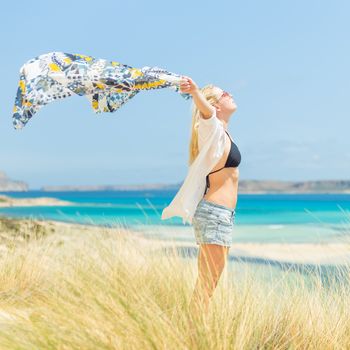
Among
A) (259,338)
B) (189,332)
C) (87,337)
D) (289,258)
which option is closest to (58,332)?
(87,337)

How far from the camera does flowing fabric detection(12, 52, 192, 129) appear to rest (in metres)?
3.93

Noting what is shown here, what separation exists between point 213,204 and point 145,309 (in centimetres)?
97

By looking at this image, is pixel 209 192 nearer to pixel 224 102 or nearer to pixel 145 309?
pixel 224 102

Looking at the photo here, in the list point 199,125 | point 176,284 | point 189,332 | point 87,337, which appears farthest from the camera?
point 176,284

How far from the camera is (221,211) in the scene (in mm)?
3799

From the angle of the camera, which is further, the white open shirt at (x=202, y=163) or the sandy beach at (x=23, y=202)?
the sandy beach at (x=23, y=202)

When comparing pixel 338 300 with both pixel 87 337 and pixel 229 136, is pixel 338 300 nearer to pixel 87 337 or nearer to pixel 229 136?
pixel 229 136

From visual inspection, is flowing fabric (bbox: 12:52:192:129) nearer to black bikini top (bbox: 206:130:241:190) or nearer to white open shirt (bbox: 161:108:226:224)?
white open shirt (bbox: 161:108:226:224)

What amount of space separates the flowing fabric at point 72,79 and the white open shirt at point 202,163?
380 mm

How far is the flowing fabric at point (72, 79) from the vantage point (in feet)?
12.9

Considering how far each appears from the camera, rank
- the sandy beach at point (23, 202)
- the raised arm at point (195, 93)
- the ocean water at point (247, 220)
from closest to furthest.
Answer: the raised arm at point (195, 93)
the ocean water at point (247, 220)
the sandy beach at point (23, 202)

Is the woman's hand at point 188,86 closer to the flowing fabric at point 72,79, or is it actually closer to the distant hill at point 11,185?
the flowing fabric at point 72,79

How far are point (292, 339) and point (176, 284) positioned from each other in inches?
42.3

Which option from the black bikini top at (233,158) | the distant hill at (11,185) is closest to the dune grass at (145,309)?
the black bikini top at (233,158)
